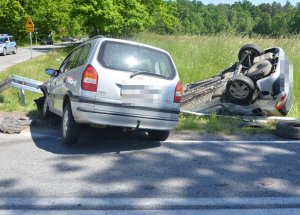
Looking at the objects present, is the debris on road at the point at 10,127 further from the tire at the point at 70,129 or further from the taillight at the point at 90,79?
the taillight at the point at 90,79

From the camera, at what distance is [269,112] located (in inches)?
330

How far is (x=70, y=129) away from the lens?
592 centimetres

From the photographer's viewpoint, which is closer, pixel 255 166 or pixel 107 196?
pixel 107 196

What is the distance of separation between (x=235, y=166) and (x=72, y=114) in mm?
2462

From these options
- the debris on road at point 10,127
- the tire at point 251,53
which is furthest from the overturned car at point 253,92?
the debris on road at point 10,127

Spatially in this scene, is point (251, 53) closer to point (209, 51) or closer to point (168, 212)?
point (209, 51)

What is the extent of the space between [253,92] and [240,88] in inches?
11.2

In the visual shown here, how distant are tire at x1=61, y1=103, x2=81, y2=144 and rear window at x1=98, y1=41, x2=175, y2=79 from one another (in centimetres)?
98

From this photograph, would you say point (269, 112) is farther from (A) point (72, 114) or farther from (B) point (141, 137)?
(A) point (72, 114)

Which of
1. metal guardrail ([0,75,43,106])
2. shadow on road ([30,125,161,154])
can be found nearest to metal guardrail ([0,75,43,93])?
metal guardrail ([0,75,43,106])

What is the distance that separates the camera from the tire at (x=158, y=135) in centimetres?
648

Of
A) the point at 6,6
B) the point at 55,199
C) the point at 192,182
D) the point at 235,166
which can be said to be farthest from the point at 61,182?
the point at 6,6

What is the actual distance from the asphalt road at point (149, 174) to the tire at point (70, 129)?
0.41ft

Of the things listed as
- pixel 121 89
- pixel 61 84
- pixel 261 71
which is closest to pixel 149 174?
pixel 121 89
